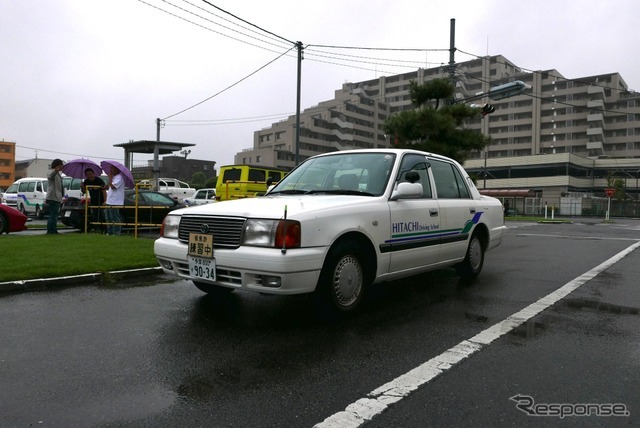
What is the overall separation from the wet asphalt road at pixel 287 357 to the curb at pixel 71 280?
28 centimetres

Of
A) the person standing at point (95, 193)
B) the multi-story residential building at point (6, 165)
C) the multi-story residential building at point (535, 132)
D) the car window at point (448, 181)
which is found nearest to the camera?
the car window at point (448, 181)

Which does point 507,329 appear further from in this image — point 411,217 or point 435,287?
point 435,287

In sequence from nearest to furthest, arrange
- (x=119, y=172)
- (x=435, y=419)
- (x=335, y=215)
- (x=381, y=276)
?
1. (x=435, y=419)
2. (x=335, y=215)
3. (x=381, y=276)
4. (x=119, y=172)

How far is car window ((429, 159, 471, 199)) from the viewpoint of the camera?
560cm

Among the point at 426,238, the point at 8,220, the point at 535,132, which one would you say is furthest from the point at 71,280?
the point at 535,132

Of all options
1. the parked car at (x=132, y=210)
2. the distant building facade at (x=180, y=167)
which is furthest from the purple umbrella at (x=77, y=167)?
the distant building facade at (x=180, y=167)

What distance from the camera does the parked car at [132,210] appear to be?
12117 mm

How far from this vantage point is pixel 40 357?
3.19 m

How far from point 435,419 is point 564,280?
196 inches

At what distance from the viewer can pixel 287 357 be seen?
3.22 metres

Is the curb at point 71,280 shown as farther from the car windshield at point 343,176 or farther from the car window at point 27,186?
the car window at point 27,186

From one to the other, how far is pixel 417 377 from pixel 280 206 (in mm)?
1859

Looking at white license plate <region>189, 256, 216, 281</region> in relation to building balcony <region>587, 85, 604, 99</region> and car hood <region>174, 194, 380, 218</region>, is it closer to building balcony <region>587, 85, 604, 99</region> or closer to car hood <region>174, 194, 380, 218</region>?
car hood <region>174, 194, 380, 218</region>

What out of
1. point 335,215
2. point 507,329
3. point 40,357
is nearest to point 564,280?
point 507,329
